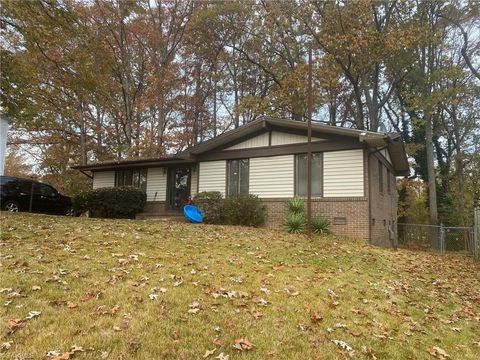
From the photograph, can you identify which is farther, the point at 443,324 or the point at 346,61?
the point at 346,61

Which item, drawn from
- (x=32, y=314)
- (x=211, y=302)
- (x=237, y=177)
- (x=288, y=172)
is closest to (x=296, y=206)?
(x=288, y=172)

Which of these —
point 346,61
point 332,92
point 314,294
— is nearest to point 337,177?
point 314,294

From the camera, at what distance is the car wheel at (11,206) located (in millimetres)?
16081

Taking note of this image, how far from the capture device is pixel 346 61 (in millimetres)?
23203

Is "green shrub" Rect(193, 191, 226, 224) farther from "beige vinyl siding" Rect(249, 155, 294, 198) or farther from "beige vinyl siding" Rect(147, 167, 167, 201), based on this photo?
"beige vinyl siding" Rect(147, 167, 167, 201)

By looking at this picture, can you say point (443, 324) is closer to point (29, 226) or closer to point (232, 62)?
point (29, 226)

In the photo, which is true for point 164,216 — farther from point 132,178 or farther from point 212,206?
point 132,178

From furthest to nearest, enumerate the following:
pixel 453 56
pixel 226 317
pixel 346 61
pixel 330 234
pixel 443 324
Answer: pixel 453 56 < pixel 346 61 < pixel 330 234 < pixel 443 324 < pixel 226 317

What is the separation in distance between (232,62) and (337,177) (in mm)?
17237

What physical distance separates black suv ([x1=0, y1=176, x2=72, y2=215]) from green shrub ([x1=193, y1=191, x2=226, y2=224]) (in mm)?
6913

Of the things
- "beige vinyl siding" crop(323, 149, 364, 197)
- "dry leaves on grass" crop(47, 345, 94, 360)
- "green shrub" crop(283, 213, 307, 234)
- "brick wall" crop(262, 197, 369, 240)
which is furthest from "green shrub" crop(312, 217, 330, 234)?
"dry leaves on grass" crop(47, 345, 94, 360)

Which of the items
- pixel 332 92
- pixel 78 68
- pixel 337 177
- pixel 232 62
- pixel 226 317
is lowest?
pixel 226 317

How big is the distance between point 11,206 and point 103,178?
224 inches

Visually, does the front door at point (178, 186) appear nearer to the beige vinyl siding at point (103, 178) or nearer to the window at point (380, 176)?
the beige vinyl siding at point (103, 178)
